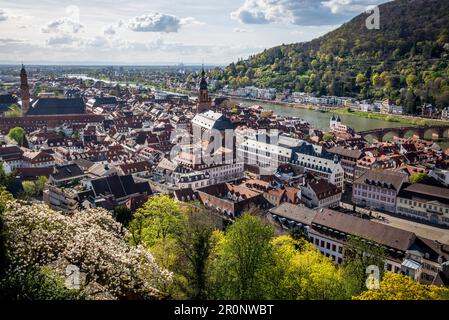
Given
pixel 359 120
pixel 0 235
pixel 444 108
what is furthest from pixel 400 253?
pixel 444 108

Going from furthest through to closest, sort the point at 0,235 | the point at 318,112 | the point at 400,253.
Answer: the point at 318,112
the point at 400,253
the point at 0,235

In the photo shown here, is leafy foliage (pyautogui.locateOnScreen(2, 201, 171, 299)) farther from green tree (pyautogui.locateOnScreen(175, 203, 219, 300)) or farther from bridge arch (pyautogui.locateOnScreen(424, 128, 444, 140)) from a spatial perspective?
bridge arch (pyautogui.locateOnScreen(424, 128, 444, 140))

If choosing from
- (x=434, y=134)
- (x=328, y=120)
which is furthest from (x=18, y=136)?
(x=434, y=134)

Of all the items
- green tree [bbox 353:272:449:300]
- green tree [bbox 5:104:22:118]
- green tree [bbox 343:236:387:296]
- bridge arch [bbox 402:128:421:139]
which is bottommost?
green tree [bbox 343:236:387:296]

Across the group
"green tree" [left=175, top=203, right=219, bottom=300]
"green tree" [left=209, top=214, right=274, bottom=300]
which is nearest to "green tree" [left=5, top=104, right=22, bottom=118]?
"green tree" [left=175, top=203, right=219, bottom=300]

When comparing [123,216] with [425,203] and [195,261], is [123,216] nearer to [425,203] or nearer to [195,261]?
[195,261]

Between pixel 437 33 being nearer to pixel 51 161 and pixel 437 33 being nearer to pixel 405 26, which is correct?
pixel 405 26
